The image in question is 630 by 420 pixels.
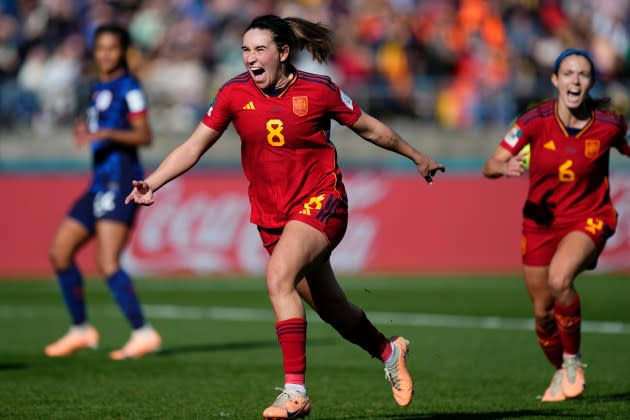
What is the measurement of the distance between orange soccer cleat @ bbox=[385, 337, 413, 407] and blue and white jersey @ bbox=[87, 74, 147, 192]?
14.7ft

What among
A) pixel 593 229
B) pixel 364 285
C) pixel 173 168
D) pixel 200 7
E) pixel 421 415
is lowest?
pixel 364 285

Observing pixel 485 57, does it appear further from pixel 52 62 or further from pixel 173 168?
pixel 173 168

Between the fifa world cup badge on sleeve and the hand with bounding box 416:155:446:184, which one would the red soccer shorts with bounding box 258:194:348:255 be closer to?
the hand with bounding box 416:155:446:184

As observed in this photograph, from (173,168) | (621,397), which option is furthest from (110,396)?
(621,397)

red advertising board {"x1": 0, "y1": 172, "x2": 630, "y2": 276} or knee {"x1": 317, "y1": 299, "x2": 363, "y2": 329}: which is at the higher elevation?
knee {"x1": 317, "y1": 299, "x2": 363, "y2": 329}

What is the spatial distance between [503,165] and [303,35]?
Answer: 1.91 metres

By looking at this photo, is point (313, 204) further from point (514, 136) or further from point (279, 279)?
point (514, 136)

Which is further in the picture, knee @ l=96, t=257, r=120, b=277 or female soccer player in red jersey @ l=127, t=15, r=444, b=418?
knee @ l=96, t=257, r=120, b=277

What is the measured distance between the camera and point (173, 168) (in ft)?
23.8

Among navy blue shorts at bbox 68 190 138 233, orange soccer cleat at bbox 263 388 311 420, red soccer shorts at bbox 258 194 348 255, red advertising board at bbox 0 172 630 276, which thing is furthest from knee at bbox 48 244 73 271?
red advertising board at bbox 0 172 630 276

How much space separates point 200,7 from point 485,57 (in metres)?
5.87

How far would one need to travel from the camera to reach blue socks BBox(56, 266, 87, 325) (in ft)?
38.0

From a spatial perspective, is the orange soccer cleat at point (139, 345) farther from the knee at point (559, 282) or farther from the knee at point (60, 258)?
the knee at point (559, 282)

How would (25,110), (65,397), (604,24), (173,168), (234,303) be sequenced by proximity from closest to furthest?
(173,168) < (65,397) < (234,303) < (25,110) < (604,24)
